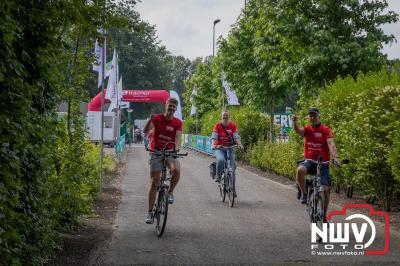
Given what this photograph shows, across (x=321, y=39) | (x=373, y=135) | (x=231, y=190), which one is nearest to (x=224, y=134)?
(x=231, y=190)

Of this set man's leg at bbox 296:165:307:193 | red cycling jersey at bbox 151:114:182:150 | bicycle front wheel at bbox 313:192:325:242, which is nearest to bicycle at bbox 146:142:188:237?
red cycling jersey at bbox 151:114:182:150

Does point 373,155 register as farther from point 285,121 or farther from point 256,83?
point 285,121

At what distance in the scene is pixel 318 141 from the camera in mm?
10188

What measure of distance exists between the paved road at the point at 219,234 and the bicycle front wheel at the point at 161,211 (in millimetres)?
135

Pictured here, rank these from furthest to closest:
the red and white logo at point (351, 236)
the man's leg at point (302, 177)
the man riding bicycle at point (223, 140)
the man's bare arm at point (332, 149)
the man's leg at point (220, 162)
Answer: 1. the man's leg at point (220, 162)
2. the man riding bicycle at point (223, 140)
3. the man's leg at point (302, 177)
4. the man's bare arm at point (332, 149)
5. the red and white logo at point (351, 236)

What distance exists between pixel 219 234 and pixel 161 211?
2.96 feet

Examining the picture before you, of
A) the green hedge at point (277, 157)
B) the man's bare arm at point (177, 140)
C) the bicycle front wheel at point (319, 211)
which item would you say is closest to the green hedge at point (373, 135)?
the bicycle front wheel at point (319, 211)

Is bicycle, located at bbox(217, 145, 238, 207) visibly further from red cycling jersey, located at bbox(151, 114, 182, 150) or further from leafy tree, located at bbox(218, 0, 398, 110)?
leafy tree, located at bbox(218, 0, 398, 110)

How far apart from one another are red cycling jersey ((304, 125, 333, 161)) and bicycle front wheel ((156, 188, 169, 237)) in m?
2.18

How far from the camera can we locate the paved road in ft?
27.4

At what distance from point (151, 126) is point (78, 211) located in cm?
166

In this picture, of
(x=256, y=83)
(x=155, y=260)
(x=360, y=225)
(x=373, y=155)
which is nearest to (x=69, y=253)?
(x=155, y=260)

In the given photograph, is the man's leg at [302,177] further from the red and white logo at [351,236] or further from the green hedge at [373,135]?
the green hedge at [373,135]

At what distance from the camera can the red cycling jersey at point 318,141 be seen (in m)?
10.2
